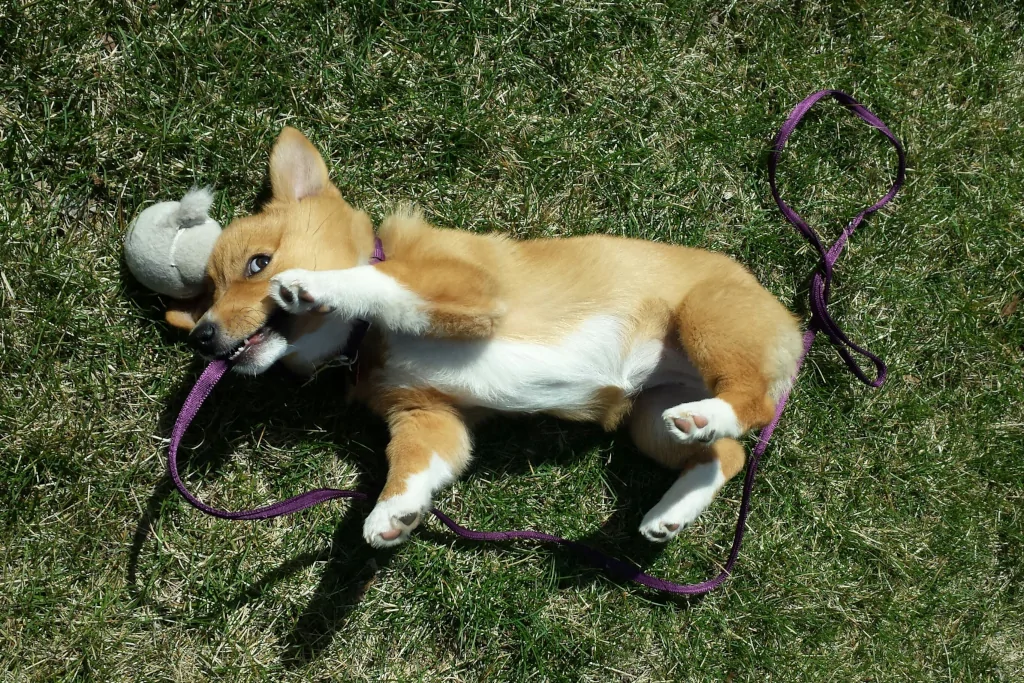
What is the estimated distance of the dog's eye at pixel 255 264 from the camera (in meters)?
2.98

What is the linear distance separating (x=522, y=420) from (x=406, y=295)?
1.26 m

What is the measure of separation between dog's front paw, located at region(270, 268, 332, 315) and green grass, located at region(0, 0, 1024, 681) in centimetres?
90

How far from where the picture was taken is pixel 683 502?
340 centimetres

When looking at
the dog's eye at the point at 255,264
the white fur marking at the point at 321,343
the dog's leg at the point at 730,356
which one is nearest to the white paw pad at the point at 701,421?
the dog's leg at the point at 730,356

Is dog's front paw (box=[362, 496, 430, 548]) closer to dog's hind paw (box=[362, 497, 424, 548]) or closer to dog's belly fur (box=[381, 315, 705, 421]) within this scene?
dog's hind paw (box=[362, 497, 424, 548])

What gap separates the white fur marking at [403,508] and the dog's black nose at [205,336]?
94 centimetres

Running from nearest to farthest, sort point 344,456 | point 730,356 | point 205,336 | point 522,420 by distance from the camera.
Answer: point 205,336, point 730,356, point 344,456, point 522,420

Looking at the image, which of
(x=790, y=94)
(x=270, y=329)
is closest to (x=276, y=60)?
(x=270, y=329)

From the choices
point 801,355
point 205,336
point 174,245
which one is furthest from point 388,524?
point 801,355

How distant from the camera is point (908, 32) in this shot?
4.13 metres

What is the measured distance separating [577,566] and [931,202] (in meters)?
2.89

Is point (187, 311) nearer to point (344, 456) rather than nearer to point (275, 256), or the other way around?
point (275, 256)

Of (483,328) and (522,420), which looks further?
(522,420)

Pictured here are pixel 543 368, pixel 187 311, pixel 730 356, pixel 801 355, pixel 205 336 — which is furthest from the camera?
pixel 801 355
